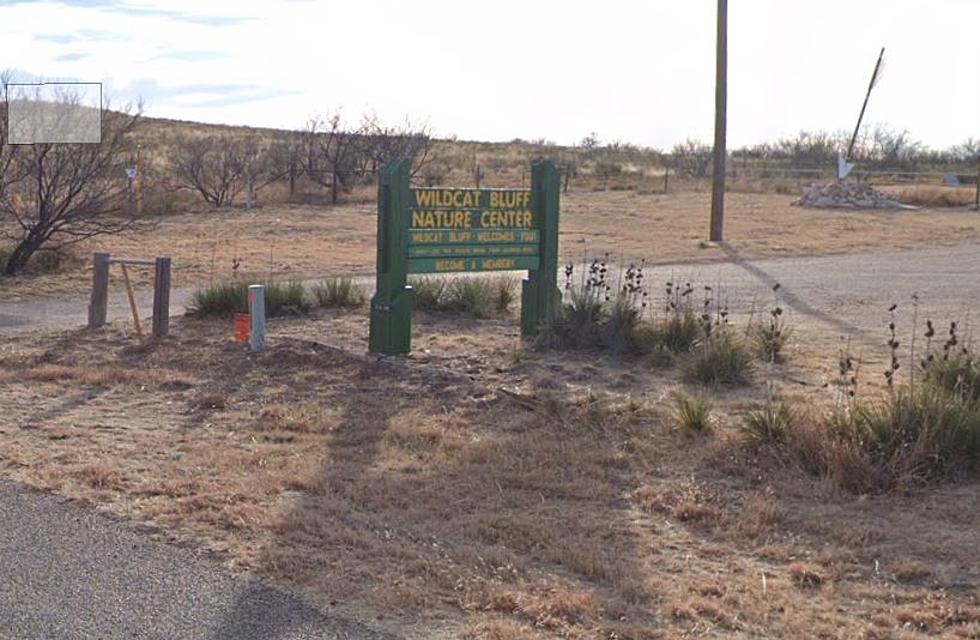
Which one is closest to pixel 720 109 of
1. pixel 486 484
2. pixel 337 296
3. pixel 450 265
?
pixel 337 296

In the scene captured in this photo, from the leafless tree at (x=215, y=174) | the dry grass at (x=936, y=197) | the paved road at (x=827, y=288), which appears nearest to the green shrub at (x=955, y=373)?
the paved road at (x=827, y=288)

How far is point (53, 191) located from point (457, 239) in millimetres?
9249

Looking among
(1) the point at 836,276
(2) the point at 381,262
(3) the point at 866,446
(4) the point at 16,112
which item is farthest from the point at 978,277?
(4) the point at 16,112

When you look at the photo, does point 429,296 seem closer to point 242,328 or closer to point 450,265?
point 450,265

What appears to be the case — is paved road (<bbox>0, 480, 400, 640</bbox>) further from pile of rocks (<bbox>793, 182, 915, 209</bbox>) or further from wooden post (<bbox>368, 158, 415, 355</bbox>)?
pile of rocks (<bbox>793, 182, 915, 209</bbox>)

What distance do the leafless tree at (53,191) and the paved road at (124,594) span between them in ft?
42.7

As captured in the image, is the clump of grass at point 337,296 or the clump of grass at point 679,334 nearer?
the clump of grass at point 679,334

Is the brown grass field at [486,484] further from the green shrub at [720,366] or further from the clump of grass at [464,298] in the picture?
the clump of grass at [464,298]

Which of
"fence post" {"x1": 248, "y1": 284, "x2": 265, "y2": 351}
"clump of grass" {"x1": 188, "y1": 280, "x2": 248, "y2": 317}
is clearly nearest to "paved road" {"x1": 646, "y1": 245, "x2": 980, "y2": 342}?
"clump of grass" {"x1": 188, "y1": 280, "x2": 248, "y2": 317}

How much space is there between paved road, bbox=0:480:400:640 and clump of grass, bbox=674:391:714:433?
3407 millimetres

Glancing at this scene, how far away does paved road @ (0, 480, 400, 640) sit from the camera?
508 centimetres

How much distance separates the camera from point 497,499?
6.99 meters

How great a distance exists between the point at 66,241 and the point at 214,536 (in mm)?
14821

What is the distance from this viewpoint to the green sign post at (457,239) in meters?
11.4
